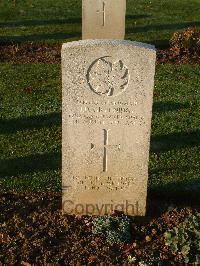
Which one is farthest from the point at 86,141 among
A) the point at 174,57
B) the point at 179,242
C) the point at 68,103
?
the point at 174,57

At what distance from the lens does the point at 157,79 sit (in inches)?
418

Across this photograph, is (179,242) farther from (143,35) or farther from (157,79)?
(143,35)

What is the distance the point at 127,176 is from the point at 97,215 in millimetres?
662

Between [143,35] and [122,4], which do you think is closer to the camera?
[122,4]

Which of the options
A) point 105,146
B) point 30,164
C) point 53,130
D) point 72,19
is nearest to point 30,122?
point 53,130

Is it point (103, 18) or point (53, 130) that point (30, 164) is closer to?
point (53, 130)

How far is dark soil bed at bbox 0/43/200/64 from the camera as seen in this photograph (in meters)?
11.8

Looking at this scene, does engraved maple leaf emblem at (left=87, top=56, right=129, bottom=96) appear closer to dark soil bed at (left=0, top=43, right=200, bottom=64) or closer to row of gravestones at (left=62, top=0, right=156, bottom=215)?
row of gravestones at (left=62, top=0, right=156, bottom=215)

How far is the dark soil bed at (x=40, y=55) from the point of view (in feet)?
38.8

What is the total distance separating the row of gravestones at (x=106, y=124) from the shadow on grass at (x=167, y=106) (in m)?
3.50

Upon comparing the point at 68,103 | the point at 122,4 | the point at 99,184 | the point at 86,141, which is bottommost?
the point at 99,184

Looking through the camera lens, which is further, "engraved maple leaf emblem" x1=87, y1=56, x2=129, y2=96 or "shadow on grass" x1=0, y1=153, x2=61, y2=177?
"shadow on grass" x1=0, y1=153, x2=61, y2=177

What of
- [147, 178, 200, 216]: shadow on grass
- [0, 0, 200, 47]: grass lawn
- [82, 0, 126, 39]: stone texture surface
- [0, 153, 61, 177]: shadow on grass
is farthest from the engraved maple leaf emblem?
[0, 0, 200, 47]: grass lawn

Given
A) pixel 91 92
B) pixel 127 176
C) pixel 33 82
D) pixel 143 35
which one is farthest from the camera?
pixel 143 35
